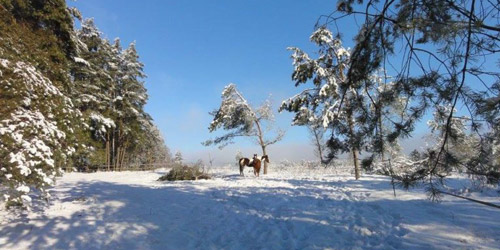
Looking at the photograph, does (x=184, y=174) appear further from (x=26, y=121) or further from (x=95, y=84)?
(x=95, y=84)

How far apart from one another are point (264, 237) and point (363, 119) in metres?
3.54

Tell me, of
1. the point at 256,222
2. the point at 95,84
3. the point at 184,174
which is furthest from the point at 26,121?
the point at 95,84

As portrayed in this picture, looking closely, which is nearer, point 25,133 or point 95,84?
point 25,133

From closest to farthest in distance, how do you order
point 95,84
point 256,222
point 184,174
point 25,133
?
point 25,133
point 256,222
point 184,174
point 95,84

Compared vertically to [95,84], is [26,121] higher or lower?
lower

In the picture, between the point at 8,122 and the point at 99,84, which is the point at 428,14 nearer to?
the point at 8,122

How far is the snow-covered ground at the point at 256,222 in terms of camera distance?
5.73 meters

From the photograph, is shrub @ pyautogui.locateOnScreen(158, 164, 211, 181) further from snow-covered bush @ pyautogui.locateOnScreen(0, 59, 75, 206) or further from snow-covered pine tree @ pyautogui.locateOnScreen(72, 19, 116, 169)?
snow-covered pine tree @ pyautogui.locateOnScreen(72, 19, 116, 169)

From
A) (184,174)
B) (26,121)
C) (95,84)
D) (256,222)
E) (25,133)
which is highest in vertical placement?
(95,84)

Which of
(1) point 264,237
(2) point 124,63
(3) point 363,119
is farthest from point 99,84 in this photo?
(3) point 363,119

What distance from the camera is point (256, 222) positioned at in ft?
24.2

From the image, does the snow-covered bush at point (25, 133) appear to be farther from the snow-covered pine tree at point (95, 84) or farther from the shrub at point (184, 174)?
the snow-covered pine tree at point (95, 84)

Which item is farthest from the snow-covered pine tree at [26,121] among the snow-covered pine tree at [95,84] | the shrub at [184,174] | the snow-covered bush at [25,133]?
the snow-covered pine tree at [95,84]

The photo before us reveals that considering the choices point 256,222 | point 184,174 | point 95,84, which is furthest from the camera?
point 95,84
